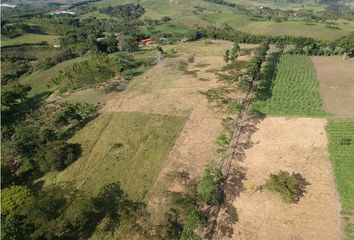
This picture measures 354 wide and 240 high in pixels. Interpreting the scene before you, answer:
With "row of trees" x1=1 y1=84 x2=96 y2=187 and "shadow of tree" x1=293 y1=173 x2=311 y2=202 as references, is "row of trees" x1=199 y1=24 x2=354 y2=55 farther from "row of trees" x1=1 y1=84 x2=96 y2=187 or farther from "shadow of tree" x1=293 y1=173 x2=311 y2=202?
"row of trees" x1=1 y1=84 x2=96 y2=187

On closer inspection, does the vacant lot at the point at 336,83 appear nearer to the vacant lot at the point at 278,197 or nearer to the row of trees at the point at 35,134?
the vacant lot at the point at 278,197

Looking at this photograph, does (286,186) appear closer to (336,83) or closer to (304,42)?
(336,83)

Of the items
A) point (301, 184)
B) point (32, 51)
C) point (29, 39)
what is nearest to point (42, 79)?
point (32, 51)

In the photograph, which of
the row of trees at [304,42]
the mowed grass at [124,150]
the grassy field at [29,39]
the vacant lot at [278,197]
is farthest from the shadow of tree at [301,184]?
the grassy field at [29,39]

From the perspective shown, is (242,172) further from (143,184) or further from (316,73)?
(316,73)

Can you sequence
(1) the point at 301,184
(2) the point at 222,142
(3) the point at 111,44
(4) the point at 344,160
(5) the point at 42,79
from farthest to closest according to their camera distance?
(3) the point at 111,44, (5) the point at 42,79, (2) the point at 222,142, (4) the point at 344,160, (1) the point at 301,184

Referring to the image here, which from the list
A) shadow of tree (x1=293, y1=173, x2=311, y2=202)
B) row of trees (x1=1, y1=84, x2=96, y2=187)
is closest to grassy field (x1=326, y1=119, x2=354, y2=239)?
shadow of tree (x1=293, y1=173, x2=311, y2=202)
